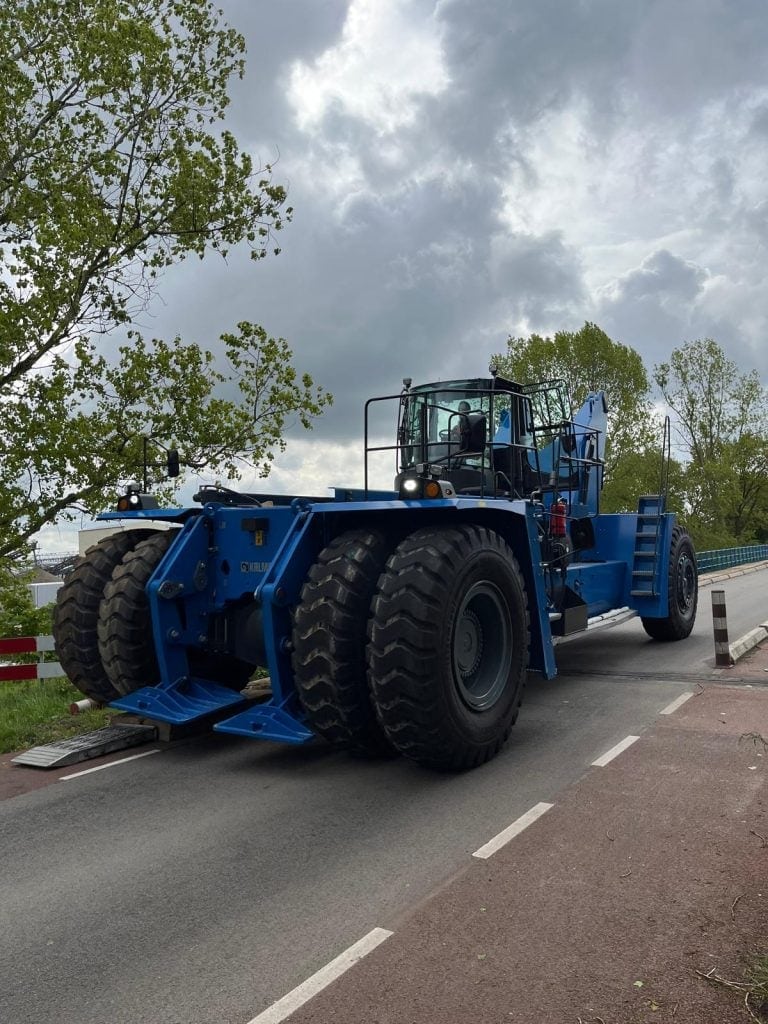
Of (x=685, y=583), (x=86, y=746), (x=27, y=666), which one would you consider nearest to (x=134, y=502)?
(x=86, y=746)

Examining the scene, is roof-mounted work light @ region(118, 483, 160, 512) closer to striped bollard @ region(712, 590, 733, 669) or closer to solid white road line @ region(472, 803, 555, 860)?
solid white road line @ region(472, 803, 555, 860)

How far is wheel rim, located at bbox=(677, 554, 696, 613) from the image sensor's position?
10875mm

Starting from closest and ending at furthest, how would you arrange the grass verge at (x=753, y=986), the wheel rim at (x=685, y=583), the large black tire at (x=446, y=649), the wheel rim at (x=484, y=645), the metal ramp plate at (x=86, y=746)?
the grass verge at (x=753, y=986) < the large black tire at (x=446, y=649) < the wheel rim at (x=484, y=645) < the metal ramp plate at (x=86, y=746) < the wheel rim at (x=685, y=583)

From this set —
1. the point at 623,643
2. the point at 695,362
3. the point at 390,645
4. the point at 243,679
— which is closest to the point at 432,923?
the point at 390,645

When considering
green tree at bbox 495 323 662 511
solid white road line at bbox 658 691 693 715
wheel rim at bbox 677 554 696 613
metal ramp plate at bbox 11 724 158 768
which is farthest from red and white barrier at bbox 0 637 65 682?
green tree at bbox 495 323 662 511

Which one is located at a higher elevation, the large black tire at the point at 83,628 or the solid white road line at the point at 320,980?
the large black tire at the point at 83,628

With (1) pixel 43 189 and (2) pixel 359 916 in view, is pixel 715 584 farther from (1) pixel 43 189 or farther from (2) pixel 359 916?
(2) pixel 359 916

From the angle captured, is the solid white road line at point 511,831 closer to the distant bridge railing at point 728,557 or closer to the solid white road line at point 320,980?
the solid white road line at point 320,980

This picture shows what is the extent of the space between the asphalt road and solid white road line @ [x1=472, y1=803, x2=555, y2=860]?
0.07 m

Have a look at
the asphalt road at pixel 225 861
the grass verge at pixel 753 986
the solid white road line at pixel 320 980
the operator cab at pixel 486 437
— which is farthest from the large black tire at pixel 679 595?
the solid white road line at pixel 320 980

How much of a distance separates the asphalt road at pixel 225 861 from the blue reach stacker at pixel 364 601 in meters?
0.39

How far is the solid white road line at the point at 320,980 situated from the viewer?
2902 mm

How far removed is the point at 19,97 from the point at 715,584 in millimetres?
20534

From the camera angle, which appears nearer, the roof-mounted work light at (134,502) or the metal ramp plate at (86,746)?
the metal ramp plate at (86,746)
